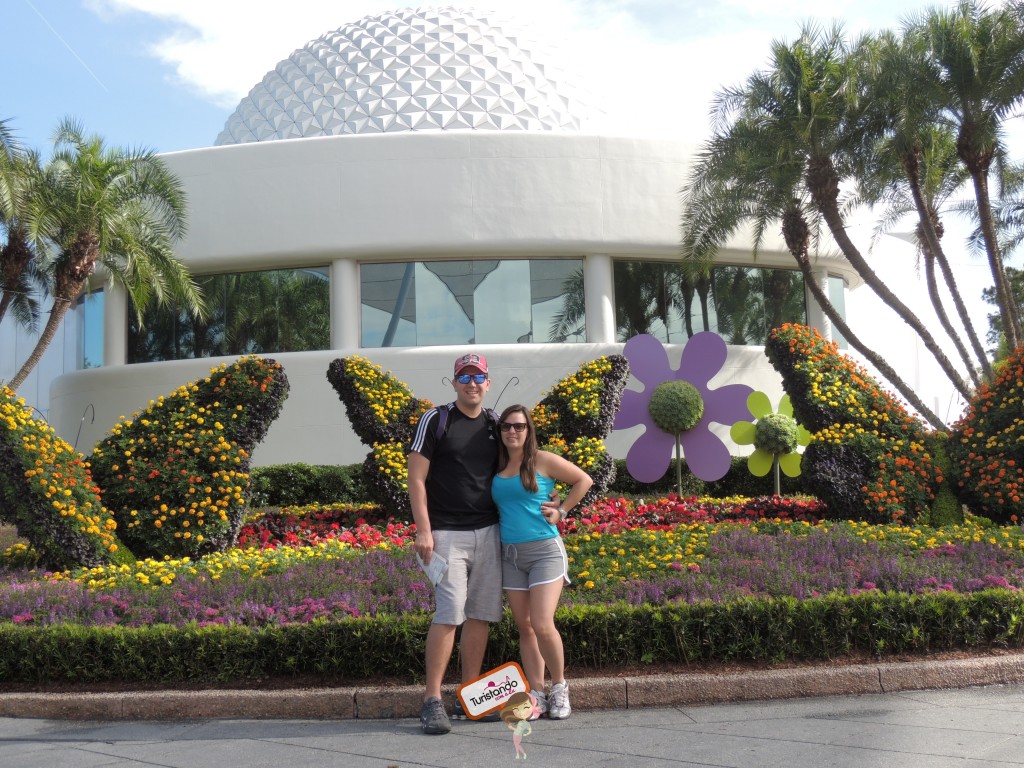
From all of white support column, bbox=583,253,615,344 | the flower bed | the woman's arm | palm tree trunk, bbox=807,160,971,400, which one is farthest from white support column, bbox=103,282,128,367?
the woman's arm

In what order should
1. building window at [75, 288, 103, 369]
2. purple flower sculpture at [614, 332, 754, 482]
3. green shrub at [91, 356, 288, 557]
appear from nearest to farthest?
green shrub at [91, 356, 288, 557] < purple flower sculpture at [614, 332, 754, 482] < building window at [75, 288, 103, 369]

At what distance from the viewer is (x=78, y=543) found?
848 centimetres

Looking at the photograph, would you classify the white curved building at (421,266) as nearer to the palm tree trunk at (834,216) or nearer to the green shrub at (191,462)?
the palm tree trunk at (834,216)

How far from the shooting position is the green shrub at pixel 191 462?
923cm

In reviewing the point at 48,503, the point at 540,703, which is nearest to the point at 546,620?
the point at 540,703

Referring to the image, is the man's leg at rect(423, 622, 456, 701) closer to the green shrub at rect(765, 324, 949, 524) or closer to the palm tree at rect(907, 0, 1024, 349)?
the green shrub at rect(765, 324, 949, 524)

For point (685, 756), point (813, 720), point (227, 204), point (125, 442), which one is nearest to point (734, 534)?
point (813, 720)

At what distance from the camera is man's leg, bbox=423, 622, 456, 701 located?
4898 millimetres

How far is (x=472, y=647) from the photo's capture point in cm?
507

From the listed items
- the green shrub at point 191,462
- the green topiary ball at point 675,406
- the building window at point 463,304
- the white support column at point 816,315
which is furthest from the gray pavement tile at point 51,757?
the white support column at point 816,315

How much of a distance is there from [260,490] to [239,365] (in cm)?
655

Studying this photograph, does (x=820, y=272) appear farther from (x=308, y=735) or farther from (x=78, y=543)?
(x=308, y=735)

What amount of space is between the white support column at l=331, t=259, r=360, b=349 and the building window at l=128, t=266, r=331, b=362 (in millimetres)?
352

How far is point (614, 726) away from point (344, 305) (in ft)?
48.4
